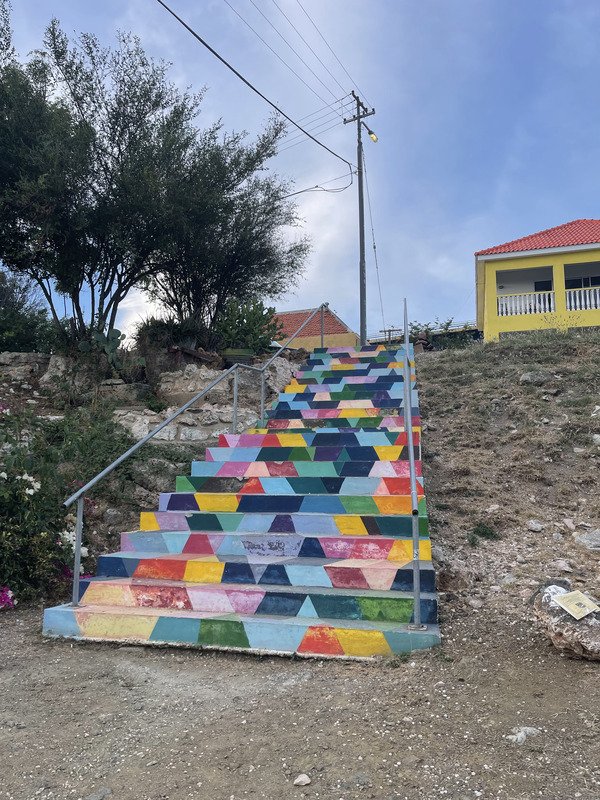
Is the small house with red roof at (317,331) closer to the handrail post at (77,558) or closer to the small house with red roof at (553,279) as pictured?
the small house with red roof at (553,279)

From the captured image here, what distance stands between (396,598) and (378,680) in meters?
0.51

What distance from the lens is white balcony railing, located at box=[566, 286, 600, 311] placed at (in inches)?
622

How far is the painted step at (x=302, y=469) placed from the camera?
4.74m

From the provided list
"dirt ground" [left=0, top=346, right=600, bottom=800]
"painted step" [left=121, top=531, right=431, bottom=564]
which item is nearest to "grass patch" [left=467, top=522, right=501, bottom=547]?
"dirt ground" [left=0, top=346, right=600, bottom=800]

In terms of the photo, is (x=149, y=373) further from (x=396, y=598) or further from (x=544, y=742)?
(x=544, y=742)

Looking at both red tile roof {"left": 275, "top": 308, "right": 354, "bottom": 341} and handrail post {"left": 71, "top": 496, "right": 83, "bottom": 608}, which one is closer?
handrail post {"left": 71, "top": 496, "right": 83, "bottom": 608}

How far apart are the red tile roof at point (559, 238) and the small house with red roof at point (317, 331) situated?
5152 millimetres

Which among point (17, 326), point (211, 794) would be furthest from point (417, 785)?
point (17, 326)

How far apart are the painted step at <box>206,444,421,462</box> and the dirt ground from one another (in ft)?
3.61

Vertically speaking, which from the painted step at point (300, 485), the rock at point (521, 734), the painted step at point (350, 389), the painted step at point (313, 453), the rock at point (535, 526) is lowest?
the rock at point (521, 734)

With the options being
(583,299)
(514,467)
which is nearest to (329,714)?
(514,467)

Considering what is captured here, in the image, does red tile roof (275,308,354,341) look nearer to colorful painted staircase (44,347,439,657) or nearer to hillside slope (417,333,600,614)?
hillside slope (417,333,600,614)

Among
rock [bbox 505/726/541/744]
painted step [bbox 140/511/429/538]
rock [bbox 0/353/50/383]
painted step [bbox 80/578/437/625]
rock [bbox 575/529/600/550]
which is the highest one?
rock [bbox 0/353/50/383]

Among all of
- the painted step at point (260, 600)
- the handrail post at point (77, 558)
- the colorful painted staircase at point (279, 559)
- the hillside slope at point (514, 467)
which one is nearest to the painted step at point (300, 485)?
the colorful painted staircase at point (279, 559)
